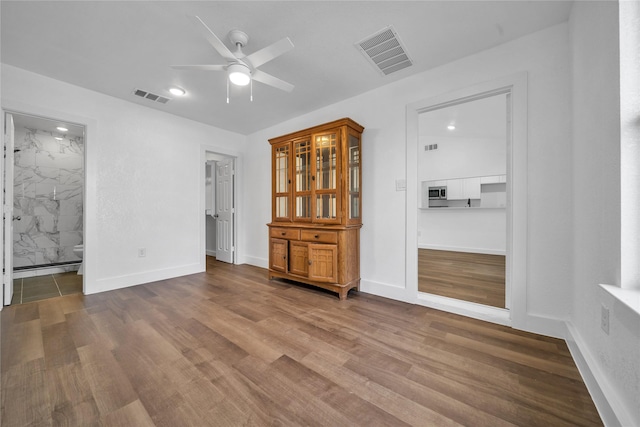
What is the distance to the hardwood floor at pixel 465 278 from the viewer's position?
9.12 feet

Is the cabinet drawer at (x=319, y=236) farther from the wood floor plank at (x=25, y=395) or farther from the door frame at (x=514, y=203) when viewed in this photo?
the wood floor plank at (x=25, y=395)

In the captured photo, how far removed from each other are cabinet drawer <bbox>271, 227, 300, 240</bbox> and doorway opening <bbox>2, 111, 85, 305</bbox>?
297 centimetres

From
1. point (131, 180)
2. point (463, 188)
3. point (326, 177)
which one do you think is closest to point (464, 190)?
point (463, 188)

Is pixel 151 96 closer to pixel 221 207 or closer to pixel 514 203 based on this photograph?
pixel 221 207

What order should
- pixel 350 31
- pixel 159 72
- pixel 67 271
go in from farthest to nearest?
1. pixel 67 271
2. pixel 159 72
3. pixel 350 31

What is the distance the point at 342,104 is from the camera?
3336mm

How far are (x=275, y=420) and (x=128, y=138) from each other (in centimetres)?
389

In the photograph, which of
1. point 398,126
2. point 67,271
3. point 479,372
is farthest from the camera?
point 67,271

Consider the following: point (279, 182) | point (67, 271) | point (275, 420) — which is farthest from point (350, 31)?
point (67, 271)

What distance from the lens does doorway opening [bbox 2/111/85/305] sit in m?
3.97

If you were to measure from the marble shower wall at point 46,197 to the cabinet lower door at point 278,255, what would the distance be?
407 centimetres

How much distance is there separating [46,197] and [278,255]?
4.60m

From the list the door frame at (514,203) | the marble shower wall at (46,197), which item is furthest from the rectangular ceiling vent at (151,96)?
the door frame at (514,203)

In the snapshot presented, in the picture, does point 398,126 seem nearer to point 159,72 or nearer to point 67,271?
point 159,72
